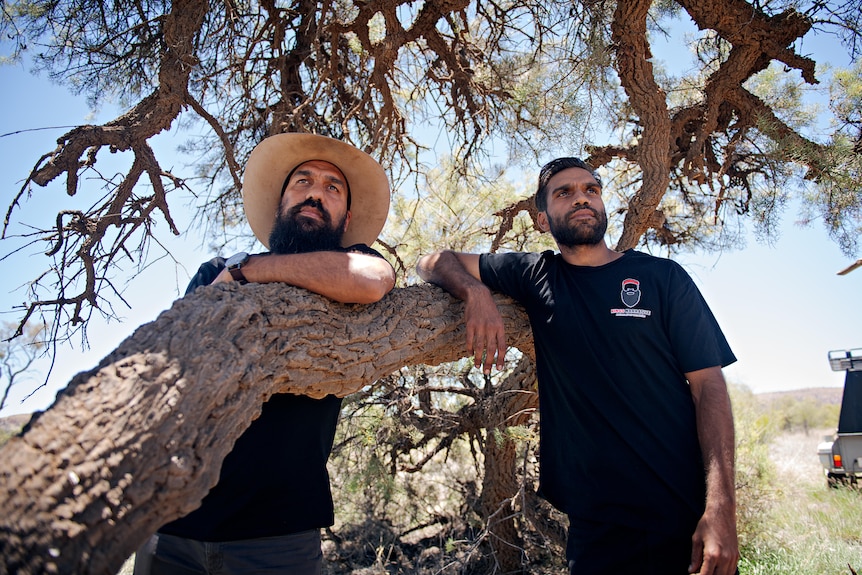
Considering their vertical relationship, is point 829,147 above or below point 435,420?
above

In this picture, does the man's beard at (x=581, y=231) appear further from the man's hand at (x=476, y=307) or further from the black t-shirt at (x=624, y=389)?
the man's hand at (x=476, y=307)

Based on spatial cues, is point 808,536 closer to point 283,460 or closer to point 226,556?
point 283,460

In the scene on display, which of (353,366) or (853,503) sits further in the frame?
(853,503)

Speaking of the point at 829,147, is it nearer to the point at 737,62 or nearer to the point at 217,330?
the point at 737,62

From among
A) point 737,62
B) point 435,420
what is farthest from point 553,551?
point 737,62

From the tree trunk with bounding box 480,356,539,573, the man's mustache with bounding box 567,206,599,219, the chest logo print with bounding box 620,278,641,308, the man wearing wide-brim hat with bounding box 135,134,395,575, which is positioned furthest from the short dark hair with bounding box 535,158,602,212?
the tree trunk with bounding box 480,356,539,573

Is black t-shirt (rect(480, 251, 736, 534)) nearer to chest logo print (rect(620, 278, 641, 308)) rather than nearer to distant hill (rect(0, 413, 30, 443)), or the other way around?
chest logo print (rect(620, 278, 641, 308))

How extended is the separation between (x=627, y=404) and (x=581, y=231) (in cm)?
78

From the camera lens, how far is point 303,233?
247 centimetres

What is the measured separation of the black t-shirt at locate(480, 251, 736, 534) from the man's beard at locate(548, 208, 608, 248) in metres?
0.14

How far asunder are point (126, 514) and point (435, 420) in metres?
3.93

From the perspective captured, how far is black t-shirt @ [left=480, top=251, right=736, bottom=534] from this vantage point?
193cm

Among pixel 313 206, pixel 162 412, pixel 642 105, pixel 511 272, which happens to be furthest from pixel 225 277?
pixel 642 105

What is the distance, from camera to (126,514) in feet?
4.11
